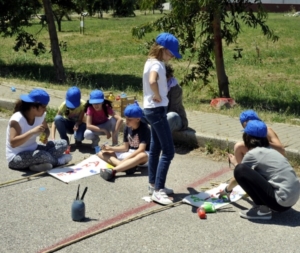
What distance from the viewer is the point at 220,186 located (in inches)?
240

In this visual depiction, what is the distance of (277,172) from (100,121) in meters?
3.30

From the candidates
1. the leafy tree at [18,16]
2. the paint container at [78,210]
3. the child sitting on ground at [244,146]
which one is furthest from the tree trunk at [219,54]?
the leafy tree at [18,16]

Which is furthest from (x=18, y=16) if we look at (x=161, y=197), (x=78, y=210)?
(x=78, y=210)

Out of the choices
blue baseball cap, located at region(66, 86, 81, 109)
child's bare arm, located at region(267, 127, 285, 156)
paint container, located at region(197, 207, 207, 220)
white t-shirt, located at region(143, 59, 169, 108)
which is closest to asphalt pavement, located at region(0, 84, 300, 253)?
paint container, located at region(197, 207, 207, 220)

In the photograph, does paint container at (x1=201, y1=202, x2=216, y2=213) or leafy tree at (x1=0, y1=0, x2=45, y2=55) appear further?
leafy tree at (x1=0, y1=0, x2=45, y2=55)

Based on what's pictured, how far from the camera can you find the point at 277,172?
5.12m

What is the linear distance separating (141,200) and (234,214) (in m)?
0.96

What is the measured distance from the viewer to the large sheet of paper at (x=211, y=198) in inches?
218

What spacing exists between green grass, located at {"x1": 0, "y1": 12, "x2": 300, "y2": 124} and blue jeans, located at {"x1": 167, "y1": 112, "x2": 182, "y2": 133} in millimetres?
1898

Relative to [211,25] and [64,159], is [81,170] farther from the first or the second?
[211,25]

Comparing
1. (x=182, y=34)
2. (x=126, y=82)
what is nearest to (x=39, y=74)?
(x=126, y=82)

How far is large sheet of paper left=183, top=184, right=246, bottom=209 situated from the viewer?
5547mm

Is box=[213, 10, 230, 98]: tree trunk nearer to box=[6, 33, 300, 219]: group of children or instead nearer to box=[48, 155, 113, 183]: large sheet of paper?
box=[6, 33, 300, 219]: group of children

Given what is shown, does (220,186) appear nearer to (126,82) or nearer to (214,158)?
(214,158)
